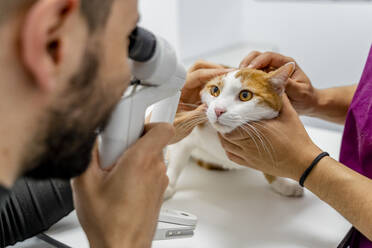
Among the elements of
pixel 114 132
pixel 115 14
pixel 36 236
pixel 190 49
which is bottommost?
pixel 36 236

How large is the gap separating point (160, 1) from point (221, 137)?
94 centimetres

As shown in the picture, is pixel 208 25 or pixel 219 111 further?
pixel 208 25

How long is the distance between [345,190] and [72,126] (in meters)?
0.44

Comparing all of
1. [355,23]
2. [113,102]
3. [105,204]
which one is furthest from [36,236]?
[355,23]

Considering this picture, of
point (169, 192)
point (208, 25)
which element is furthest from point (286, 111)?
point (208, 25)

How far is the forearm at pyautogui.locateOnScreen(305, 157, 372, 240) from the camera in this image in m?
0.60

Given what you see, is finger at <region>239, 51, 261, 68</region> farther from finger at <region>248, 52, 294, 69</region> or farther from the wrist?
the wrist

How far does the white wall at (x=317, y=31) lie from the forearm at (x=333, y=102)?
32cm

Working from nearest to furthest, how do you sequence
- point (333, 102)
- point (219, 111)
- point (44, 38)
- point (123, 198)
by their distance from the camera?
point (44, 38)
point (123, 198)
point (219, 111)
point (333, 102)

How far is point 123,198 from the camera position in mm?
479

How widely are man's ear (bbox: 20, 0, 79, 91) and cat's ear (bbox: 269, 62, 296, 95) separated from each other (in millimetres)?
444

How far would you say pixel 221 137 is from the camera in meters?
0.75

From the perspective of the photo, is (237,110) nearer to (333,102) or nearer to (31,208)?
(333,102)

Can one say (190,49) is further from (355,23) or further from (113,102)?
(113,102)
